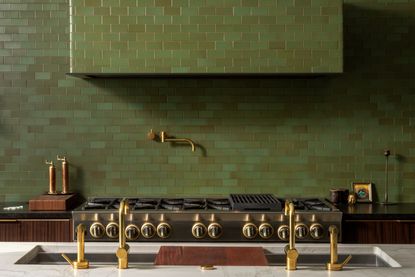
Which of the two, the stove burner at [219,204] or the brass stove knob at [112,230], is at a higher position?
the stove burner at [219,204]

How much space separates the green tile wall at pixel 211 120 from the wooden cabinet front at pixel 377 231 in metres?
0.82

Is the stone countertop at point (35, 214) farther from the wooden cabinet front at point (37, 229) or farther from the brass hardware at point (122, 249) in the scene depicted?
the brass hardware at point (122, 249)

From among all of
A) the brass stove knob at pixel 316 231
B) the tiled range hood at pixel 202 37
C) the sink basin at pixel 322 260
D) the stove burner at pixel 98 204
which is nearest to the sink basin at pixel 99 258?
the sink basin at pixel 322 260

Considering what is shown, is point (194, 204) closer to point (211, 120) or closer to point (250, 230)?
point (250, 230)

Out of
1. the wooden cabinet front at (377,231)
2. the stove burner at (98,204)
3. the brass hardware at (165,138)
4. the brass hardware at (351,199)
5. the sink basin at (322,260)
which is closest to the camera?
the sink basin at (322,260)

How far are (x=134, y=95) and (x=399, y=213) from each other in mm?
2410

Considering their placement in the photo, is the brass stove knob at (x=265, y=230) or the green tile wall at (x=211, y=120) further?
the green tile wall at (x=211, y=120)

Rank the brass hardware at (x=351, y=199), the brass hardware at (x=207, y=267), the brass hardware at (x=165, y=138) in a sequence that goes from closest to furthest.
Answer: the brass hardware at (x=207, y=267) < the brass hardware at (x=351, y=199) < the brass hardware at (x=165, y=138)

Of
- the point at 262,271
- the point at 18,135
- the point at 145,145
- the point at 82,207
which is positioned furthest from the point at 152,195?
the point at 262,271

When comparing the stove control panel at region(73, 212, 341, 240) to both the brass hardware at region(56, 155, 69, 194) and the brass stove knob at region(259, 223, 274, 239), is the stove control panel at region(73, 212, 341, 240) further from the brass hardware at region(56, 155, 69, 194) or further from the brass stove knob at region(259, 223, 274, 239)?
the brass hardware at region(56, 155, 69, 194)

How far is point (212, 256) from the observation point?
2818 mm

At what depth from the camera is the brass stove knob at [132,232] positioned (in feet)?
14.2

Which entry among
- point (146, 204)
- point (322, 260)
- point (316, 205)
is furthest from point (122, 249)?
point (316, 205)

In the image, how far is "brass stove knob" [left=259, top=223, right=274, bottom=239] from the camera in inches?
169
